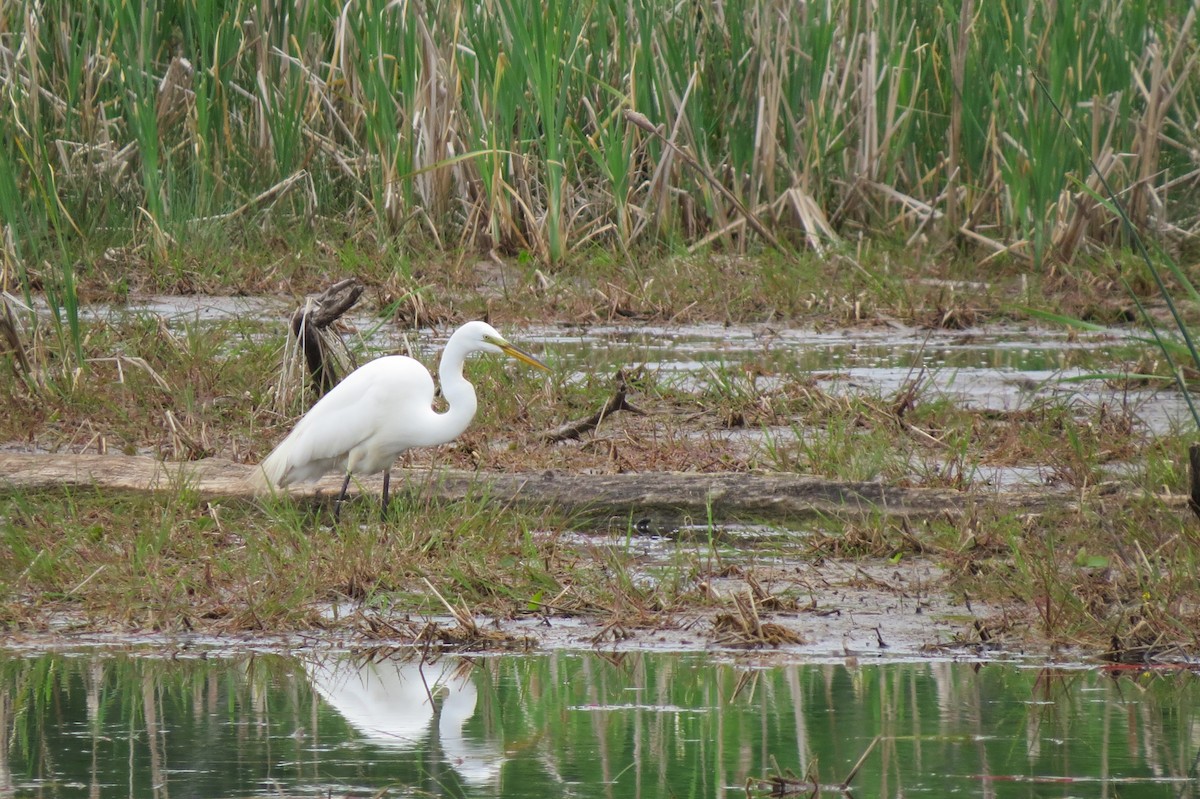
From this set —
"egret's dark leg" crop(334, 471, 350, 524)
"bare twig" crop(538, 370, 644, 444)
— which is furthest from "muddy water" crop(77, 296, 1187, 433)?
"egret's dark leg" crop(334, 471, 350, 524)

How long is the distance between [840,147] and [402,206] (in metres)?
2.46

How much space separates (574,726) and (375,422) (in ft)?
6.84

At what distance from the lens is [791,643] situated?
4.57 m

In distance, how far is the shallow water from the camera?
3.41m

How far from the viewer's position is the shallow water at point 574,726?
134 inches

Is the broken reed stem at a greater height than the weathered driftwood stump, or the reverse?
the broken reed stem

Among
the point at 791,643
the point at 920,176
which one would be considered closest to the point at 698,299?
the point at 920,176

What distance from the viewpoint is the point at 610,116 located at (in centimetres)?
1005

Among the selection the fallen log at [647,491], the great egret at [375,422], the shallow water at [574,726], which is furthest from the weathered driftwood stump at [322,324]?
the shallow water at [574,726]

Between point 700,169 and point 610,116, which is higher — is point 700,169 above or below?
below

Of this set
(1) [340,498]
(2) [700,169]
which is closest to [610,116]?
(2) [700,169]

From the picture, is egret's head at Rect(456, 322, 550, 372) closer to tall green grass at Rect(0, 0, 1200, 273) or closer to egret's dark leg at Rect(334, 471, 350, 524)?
egret's dark leg at Rect(334, 471, 350, 524)

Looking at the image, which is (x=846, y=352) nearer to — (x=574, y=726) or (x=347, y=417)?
(x=347, y=417)

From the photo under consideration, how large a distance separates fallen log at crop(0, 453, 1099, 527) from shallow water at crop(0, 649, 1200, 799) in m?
1.05
